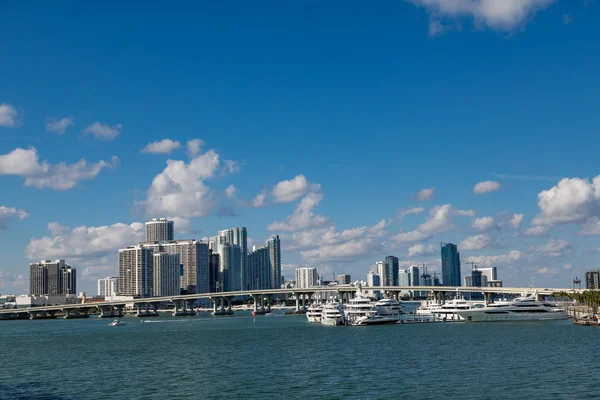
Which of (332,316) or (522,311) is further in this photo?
(332,316)

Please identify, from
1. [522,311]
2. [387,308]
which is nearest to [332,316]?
[387,308]

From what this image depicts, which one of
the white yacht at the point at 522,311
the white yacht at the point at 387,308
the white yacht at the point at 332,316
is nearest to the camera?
the white yacht at the point at 522,311

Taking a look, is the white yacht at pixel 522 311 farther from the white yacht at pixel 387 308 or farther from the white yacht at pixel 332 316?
the white yacht at pixel 332 316

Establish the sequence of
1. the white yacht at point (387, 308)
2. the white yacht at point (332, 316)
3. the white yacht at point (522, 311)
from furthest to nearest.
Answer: the white yacht at point (387, 308) < the white yacht at point (332, 316) < the white yacht at point (522, 311)

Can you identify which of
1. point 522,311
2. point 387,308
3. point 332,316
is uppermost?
point 387,308

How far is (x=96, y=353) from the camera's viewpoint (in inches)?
4151

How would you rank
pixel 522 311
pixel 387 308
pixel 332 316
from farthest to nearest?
pixel 387 308 < pixel 332 316 < pixel 522 311

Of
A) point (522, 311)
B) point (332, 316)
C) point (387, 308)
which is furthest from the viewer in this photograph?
point (387, 308)

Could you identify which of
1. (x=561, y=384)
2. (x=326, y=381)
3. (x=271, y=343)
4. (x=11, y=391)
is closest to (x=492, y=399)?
(x=561, y=384)

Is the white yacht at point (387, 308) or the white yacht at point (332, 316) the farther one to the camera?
the white yacht at point (387, 308)

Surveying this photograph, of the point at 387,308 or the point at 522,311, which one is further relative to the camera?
the point at 387,308

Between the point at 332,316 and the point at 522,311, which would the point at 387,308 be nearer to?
the point at 332,316

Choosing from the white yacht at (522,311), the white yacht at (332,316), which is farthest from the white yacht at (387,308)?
the white yacht at (522,311)

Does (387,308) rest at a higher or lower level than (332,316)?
higher
